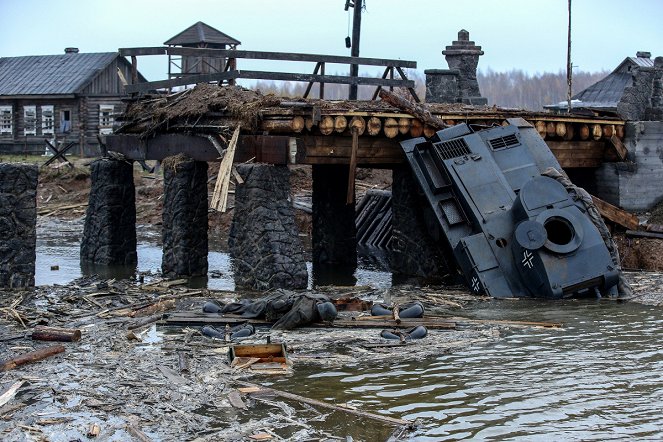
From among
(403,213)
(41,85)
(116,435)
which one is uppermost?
(41,85)

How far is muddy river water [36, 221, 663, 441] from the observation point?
32.9 ft

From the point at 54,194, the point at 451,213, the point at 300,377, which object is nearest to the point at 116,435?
the point at 300,377

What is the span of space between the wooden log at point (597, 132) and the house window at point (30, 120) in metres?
34.0

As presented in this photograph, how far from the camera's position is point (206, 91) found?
1975cm

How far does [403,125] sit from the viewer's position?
18547 millimetres

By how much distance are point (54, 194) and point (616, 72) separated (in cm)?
2284

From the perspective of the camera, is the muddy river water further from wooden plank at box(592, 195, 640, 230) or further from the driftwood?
wooden plank at box(592, 195, 640, 230)

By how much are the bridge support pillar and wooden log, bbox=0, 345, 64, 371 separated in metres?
10.2

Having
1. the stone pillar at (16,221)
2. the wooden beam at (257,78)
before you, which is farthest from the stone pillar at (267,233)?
the stone pillar at (16,221)

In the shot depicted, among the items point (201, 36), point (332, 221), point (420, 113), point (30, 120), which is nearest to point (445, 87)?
point (332, 221)

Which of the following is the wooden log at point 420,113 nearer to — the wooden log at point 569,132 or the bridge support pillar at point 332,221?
the wooden log at point 569,132

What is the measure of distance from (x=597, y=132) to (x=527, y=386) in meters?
10.5

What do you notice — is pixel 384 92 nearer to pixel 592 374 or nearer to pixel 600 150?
pixel 600 150

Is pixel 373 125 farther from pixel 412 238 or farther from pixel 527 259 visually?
pixel 527 259
